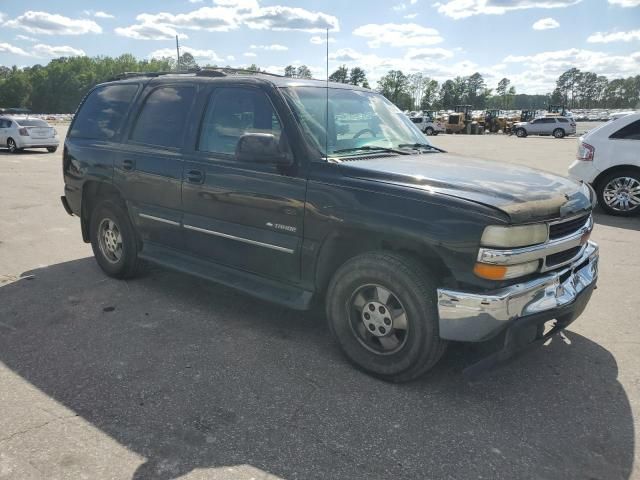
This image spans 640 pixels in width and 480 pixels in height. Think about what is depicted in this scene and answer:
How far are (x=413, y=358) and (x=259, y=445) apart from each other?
1.06 metres

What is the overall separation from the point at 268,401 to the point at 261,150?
1.63m

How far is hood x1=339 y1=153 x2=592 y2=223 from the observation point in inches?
122

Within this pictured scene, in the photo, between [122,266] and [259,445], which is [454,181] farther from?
[122,266]

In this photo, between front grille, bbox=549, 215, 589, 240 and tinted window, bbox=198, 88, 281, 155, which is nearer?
front grille, bbox=549, 215, 589, 240

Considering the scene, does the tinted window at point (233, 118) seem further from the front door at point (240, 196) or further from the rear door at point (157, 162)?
the rear door at point (157, 162)

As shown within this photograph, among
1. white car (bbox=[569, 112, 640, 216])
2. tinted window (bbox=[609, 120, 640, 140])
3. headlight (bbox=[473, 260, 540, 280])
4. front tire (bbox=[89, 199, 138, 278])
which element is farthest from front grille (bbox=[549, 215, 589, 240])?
tinted window (bbox=[609, 120, 640, 140])

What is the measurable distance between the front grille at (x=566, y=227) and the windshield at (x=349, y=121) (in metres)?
1.42

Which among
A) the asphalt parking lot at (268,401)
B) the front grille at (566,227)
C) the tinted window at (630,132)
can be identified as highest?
the tinted window at (630,132)

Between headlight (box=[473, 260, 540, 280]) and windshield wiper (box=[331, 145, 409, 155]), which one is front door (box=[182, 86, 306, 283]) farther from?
headlight (box=[473, 260, 540, 280])

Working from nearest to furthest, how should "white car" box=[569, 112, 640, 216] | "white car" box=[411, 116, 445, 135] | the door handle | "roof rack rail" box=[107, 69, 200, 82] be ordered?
the door handle
"roof rack rail" box=[107, 69, 200, 82]
"white car" box=[569, 112, 640, 216]
"white car" box=[411, 116, 445, 135]

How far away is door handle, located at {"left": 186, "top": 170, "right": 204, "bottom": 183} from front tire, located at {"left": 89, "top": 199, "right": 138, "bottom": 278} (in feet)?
3.66

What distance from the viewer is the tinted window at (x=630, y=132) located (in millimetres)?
8727

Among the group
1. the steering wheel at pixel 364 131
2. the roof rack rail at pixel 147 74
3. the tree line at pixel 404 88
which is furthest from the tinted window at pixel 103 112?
the tree line at pixel 404 88

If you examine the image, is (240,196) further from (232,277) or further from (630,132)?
(630,132)
